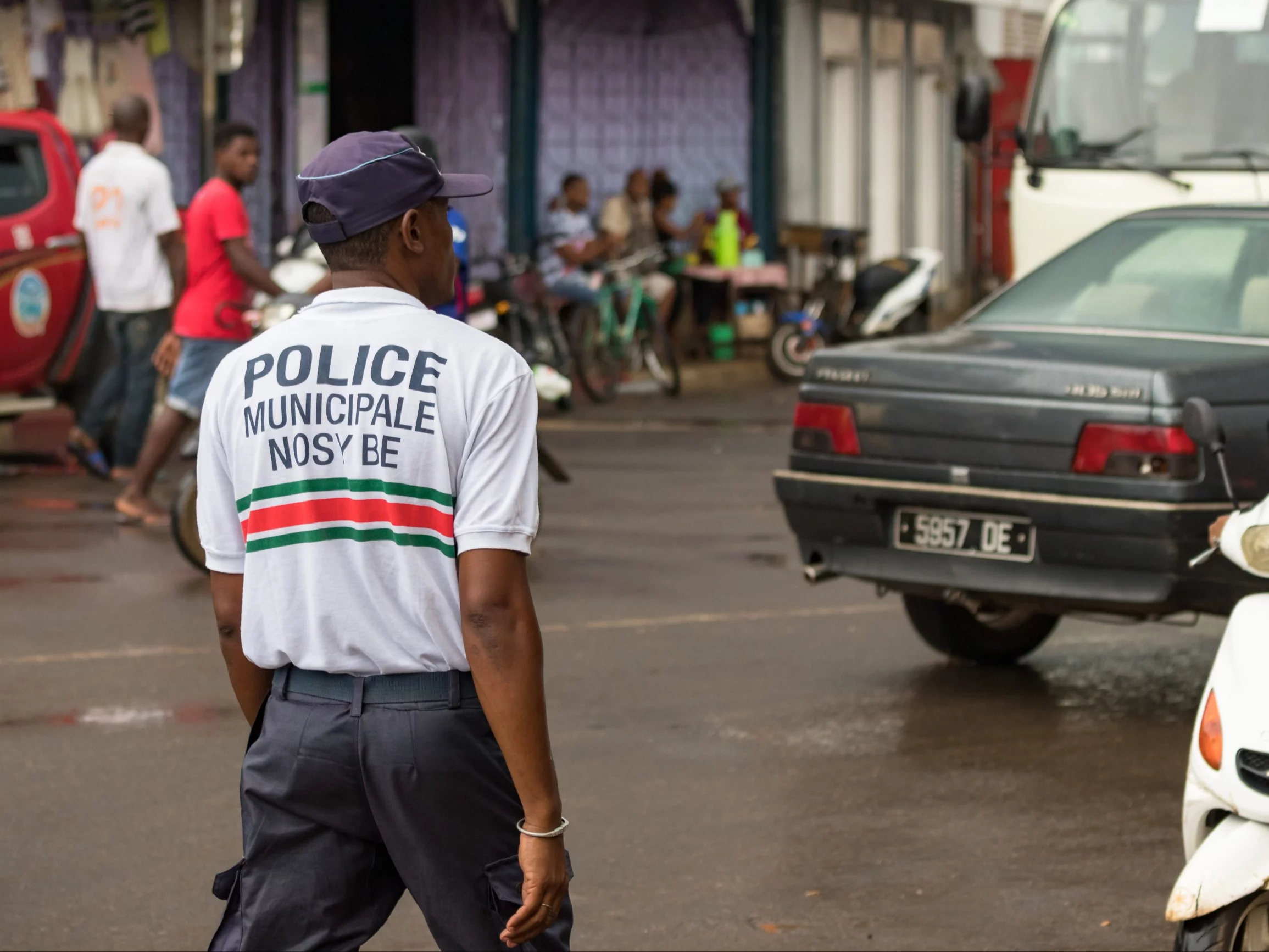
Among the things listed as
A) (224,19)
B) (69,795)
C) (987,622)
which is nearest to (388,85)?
(224,19)

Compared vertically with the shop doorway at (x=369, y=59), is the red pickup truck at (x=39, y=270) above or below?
below

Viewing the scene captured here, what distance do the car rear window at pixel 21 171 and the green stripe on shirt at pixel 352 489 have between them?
10.2 m

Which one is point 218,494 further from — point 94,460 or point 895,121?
point 895,121

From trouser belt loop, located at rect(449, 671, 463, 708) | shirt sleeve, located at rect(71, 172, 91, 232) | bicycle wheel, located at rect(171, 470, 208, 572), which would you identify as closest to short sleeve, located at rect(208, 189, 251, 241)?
bicycle wheel, located at rect(171, 470, 208, 572)

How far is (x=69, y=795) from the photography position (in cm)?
594

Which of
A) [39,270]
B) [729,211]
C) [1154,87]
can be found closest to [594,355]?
[729,211]

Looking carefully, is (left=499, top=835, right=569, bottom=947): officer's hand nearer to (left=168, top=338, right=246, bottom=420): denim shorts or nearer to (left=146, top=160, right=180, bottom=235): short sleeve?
(left=168, top=338, right=246, bottom=420): denim shorts

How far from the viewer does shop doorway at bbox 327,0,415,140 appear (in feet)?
69.8

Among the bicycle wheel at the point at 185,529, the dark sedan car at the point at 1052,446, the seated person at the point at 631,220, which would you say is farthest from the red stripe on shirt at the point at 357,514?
the seated person at the point at 631,220

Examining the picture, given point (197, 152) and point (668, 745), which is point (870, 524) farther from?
point (197, 152)

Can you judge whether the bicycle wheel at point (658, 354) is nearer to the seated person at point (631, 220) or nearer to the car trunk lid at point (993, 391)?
the seated person at point (631, 220)

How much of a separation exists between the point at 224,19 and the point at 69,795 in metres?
11.6

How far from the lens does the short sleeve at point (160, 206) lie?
11664mm

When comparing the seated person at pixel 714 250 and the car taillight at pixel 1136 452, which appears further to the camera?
the seated person at pixel 714 250
